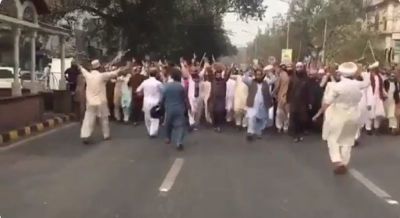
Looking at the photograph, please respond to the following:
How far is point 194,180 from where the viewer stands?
1138cm

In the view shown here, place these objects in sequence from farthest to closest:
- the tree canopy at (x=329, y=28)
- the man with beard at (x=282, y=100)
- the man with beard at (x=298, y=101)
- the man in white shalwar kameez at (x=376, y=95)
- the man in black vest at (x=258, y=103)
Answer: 1. the tree canopy at (x=329, y=28)
2. the man in white shalwar kameez at (x=376, y=95)
3. the man with beard at (x=282, y=100)
4. the man in black vest at (x=258, y=103)
5. the man with beard at (x=298, y=101)

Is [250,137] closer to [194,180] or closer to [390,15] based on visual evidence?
[194,180]

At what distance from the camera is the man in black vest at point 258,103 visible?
18.4 meters

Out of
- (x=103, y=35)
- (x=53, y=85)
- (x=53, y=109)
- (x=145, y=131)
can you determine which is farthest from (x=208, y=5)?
(x=145, y=131)

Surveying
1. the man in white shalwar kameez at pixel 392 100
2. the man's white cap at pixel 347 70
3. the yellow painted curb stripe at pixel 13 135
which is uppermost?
the man's white cap at pixel 347 70

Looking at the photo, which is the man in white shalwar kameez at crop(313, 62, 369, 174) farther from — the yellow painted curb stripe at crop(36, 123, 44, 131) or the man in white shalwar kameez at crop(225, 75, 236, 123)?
the yellow painted curb stripe at crop(36, 123, 44, 131)

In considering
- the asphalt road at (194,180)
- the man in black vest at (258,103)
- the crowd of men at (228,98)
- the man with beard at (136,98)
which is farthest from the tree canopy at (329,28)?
the asphalt road at (194,180)

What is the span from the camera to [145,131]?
19891 millimetres

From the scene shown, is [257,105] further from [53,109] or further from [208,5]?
[208,5]

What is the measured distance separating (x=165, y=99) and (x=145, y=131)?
4.38 m

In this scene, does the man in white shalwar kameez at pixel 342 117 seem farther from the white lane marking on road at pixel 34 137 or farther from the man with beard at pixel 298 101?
the white lane marking on road at pixel 34 137

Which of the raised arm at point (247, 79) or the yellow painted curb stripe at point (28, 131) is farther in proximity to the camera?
the raised arm at point (247, 79)

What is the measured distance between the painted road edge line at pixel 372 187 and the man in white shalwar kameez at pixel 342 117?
A: 254 millimetres

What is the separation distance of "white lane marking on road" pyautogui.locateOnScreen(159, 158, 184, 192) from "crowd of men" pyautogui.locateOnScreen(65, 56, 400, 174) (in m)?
2.20
